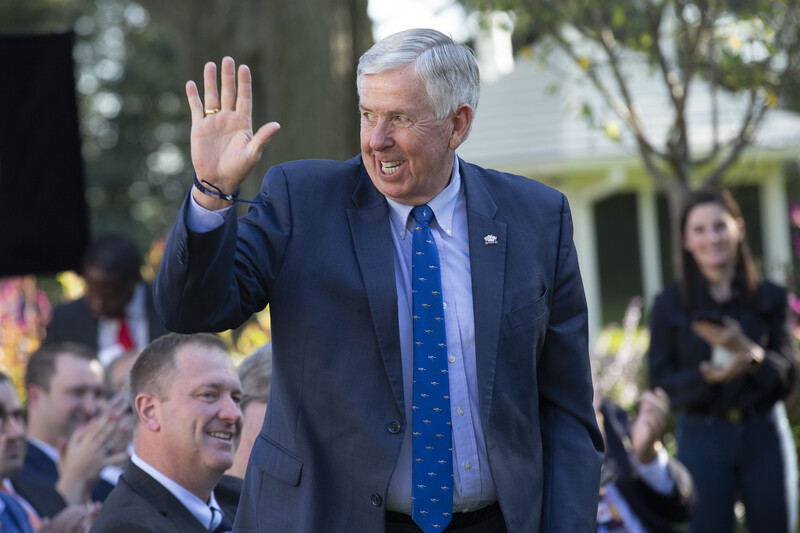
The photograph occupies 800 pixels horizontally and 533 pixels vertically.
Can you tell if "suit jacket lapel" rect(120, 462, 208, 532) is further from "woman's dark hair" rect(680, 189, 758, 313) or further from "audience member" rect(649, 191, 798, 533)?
"woman's dark hair" rect(680, 189, 758, 313)

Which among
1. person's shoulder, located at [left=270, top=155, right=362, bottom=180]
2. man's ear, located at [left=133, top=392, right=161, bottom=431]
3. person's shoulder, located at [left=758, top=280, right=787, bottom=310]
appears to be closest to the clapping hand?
person's shoulder, located at [left=758, top=280, right=787, bottom=310]

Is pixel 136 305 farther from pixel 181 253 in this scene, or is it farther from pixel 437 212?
pixel 181 253

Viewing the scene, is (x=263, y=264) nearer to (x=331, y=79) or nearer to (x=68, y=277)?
(x=331, y=79)

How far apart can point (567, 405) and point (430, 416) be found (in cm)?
41

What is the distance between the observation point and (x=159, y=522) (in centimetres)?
330

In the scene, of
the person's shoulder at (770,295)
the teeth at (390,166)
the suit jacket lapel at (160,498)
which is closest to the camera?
the teeth at (390,166)

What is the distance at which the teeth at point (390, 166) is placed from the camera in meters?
2.56

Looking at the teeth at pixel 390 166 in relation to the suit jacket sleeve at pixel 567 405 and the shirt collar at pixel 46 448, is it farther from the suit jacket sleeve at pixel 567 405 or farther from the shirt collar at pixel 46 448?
the shirt collar at pixel 46 448

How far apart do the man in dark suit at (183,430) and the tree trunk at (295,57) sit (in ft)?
14.0

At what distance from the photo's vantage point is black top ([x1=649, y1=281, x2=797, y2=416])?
5477mm

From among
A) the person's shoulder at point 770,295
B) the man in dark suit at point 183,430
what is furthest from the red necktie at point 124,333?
the person's shoulder at point 770,295

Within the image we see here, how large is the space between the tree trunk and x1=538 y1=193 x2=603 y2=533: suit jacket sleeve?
5233 millimetres

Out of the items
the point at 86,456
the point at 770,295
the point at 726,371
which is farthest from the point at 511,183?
the point at 770,295

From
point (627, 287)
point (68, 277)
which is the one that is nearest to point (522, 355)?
point (68, 277)
